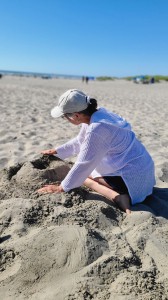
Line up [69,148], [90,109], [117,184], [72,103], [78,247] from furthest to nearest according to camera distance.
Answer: [69,148] < [117,184] < [90,109] < [72,103] < [78,247]

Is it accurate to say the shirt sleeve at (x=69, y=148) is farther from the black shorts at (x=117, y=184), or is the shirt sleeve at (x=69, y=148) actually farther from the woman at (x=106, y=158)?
the black shorts at (x=117, y=184)

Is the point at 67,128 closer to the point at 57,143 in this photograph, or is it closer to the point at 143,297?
the point at 57,143

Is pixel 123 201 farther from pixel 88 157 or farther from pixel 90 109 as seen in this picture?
pixel 90 109

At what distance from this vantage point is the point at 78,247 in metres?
2.65

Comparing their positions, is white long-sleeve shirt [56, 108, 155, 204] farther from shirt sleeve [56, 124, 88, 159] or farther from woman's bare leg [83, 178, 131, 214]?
shirt sleeve [56, 124, 88, 159]

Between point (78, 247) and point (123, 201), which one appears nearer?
point (78, 247)

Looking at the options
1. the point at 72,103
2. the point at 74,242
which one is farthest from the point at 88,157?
the point at 74,242

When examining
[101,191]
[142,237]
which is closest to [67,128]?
[101,191]

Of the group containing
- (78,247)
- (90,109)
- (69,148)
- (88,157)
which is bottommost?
(78,247)

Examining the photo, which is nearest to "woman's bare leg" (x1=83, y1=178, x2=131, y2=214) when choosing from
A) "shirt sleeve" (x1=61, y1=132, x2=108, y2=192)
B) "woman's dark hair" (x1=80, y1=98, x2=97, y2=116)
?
"shirt sleeve" (x1=61, y1=132, x2=108, y2=192)

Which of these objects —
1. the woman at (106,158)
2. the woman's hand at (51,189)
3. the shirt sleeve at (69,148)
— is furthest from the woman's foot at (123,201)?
the shirt sleeve at (69,148)

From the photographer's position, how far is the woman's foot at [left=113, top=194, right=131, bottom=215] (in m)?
3.39

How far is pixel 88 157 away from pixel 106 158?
0.38m

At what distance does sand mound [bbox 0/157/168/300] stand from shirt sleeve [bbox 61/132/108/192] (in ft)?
0.73
